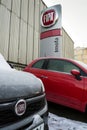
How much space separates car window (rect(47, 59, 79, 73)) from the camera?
5.32 meters

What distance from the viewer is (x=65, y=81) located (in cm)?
502

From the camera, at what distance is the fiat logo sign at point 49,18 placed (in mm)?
11383

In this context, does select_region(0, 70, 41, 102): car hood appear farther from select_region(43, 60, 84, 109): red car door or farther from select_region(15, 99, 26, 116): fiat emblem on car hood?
select_region(43, 60, 84, 109): red car door

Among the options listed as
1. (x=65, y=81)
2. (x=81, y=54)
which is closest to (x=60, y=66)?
(x=65, y=81)

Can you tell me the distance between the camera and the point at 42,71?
5.61 metres

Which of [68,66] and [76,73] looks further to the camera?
[68,66]

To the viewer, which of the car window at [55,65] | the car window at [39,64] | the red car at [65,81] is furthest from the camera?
the car window at [39,64]

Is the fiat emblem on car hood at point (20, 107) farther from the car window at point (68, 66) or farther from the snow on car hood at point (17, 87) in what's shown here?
the car window at point (68, 66)

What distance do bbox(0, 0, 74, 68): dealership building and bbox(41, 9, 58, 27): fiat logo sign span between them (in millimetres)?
2305

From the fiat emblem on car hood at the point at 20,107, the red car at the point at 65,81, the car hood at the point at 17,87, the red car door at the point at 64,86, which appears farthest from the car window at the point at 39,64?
the fiat emblem on car hood at the point at 20,107

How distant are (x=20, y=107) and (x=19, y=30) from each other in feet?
40.4

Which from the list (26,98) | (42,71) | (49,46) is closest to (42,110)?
(26,98)

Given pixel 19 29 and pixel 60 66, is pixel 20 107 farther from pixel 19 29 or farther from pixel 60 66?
pixel 19 29

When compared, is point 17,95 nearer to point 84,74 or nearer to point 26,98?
point 26,98
